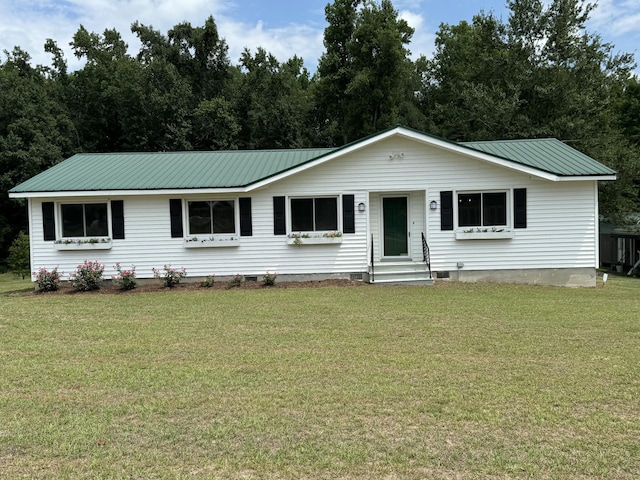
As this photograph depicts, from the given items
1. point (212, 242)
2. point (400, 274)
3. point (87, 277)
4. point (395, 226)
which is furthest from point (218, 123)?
point (400, 274)

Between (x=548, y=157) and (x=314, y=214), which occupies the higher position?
(x=548, y=157)

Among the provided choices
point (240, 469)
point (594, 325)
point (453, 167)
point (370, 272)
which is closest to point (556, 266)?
point (453, 167)

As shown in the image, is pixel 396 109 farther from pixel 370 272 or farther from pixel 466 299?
pixel 466 299

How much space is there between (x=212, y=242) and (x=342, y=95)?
20.1m

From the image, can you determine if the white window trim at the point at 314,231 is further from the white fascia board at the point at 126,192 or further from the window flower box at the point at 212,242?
the window flower box at the point at 212,242

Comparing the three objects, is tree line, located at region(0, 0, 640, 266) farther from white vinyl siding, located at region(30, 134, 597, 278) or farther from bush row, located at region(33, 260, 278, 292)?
bush row, located at region(33, 260, 278, 292)

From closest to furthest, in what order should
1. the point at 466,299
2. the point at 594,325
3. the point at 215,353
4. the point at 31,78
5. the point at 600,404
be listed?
the point at 600,404 < the point at 215,353 < the point at 594,325 < the point at 466,299 < the point at 31,78

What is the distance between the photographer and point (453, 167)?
44.3 feet

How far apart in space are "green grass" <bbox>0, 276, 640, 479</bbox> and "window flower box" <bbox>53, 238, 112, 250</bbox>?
4953 millimetres

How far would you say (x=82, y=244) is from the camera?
1354 cm

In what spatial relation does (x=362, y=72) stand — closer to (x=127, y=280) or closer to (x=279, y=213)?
(x=279, y=213)

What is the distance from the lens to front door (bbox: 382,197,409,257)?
14.1 meters

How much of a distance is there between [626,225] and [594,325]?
19079mm

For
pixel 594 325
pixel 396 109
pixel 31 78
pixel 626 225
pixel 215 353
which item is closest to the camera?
pixel 215 353
